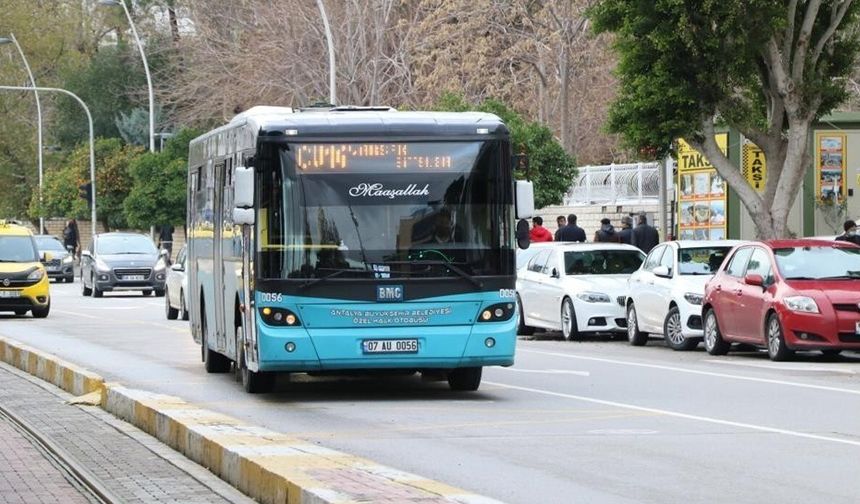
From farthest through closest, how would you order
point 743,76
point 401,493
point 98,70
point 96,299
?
1. point 98,70
2. point 96,299
3. point 743,76
4. point 401,493

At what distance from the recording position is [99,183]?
7600 centimetres

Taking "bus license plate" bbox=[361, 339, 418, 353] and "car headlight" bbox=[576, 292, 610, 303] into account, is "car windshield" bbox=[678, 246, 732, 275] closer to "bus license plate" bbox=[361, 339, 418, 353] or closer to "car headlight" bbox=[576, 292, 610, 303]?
"car headlight" bbox=[576, 292, 610, 303]

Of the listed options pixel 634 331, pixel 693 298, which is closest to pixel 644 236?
pixel 634 331

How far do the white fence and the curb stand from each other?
2895 cm

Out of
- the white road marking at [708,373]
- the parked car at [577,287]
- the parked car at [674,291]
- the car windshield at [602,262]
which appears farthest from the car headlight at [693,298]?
the car windshield at [602,262]

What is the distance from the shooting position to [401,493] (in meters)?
8.99

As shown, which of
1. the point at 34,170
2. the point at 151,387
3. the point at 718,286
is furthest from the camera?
the point at 34,170

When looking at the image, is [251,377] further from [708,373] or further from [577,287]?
[577,287]

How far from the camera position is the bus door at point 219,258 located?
64.9 ft

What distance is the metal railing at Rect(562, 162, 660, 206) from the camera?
4476cm

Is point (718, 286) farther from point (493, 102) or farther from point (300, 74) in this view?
point (300, 74)

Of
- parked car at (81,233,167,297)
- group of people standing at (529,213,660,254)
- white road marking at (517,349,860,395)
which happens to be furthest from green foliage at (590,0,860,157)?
parked car at (81,233,167,297)

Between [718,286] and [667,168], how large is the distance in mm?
15327

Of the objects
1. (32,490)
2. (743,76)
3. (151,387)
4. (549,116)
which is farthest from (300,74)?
(32,490)
